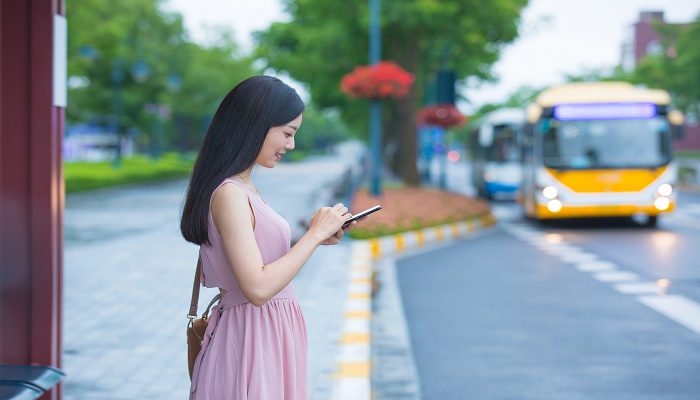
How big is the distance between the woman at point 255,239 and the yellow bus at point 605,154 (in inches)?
620

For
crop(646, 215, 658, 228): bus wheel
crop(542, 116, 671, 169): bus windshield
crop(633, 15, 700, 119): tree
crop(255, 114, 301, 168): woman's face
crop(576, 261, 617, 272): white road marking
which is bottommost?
crop(576, 261, 617, 272): white road marking

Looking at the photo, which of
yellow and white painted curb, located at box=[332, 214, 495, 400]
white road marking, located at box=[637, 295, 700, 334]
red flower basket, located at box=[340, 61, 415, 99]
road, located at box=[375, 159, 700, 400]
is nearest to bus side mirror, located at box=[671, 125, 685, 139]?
road, located at box=[375, 159, 700, 400]

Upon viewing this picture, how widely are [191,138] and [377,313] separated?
7494 centimetres

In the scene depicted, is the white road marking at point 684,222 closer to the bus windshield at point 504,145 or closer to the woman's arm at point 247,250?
the bus windshield at point 504,145

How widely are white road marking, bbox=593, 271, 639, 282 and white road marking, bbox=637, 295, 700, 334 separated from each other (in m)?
1.33

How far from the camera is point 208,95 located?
65.9 meters

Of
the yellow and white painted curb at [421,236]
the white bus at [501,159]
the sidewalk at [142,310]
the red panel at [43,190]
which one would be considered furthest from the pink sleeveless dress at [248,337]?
the white bus at [501,159]

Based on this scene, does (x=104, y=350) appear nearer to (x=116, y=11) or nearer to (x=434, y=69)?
(x=434, y=69)

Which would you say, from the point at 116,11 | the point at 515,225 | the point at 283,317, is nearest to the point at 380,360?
the point at 283,317

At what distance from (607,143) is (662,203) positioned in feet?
4.70

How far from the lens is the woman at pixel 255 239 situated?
2.73 m

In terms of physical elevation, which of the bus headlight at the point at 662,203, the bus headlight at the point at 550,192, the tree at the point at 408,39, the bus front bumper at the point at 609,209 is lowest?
the bus front bumper at the point at 609,209

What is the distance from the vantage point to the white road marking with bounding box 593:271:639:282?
11.3 metres

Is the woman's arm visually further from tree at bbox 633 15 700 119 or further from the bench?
tree at bbox 633 15 700 119
